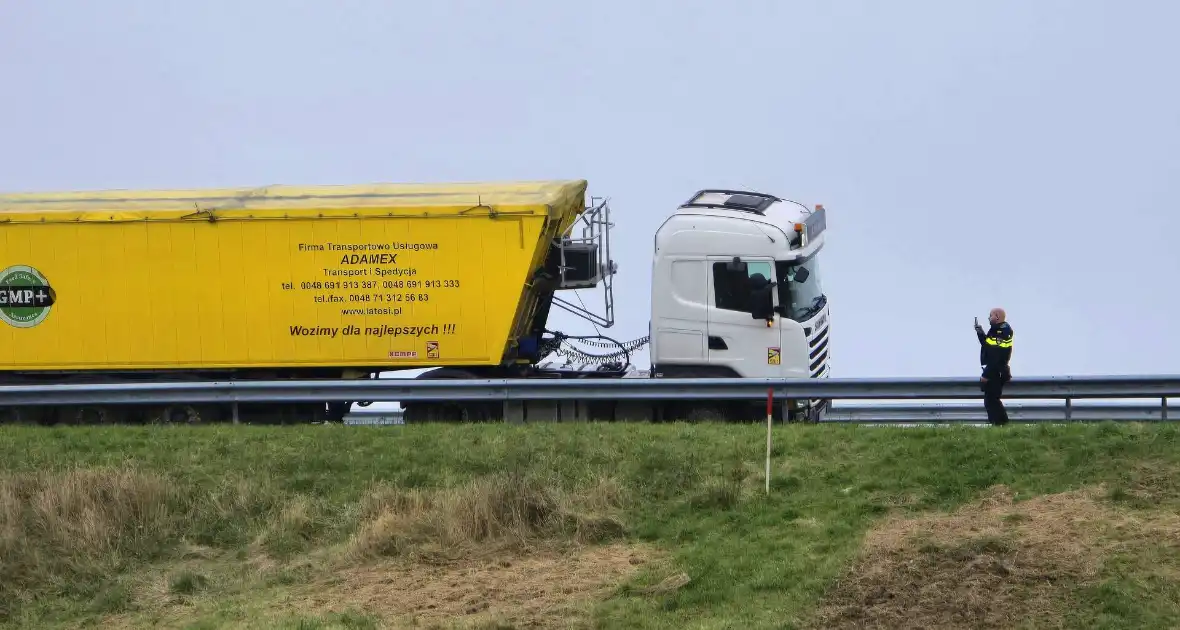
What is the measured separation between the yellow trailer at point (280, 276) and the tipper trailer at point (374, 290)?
25 mm

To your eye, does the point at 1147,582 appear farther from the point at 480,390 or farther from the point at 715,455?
the point at 480,390

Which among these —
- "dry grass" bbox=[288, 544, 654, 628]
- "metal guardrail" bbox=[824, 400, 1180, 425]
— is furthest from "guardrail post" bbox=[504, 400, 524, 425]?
"dry grass" bbox=[288, 544, 654, 628]

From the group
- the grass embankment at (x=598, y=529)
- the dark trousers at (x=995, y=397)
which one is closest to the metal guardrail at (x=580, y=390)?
the dark trousers at (x=995, y=397)

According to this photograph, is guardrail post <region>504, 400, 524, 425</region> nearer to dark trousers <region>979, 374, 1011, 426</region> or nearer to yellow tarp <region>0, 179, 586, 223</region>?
yellow tarp <region>0, 179, 586, 223</region>

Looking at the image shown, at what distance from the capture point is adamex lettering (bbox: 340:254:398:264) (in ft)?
66.4

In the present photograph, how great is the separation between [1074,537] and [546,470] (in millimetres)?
5484

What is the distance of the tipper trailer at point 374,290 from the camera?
65.0 feet

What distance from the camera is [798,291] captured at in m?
20.0

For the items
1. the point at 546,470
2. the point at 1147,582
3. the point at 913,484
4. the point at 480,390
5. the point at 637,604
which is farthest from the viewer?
the point at 480,390

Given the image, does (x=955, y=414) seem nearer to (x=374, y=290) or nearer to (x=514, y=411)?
(x=514, y=411)

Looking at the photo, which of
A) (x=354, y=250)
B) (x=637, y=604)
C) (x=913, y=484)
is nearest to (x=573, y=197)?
(x=354, y=250)

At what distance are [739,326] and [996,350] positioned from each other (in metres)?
3.36

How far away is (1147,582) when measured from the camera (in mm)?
12312

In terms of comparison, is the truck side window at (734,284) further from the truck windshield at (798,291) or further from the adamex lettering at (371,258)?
the adamex lettering at (371,258)
